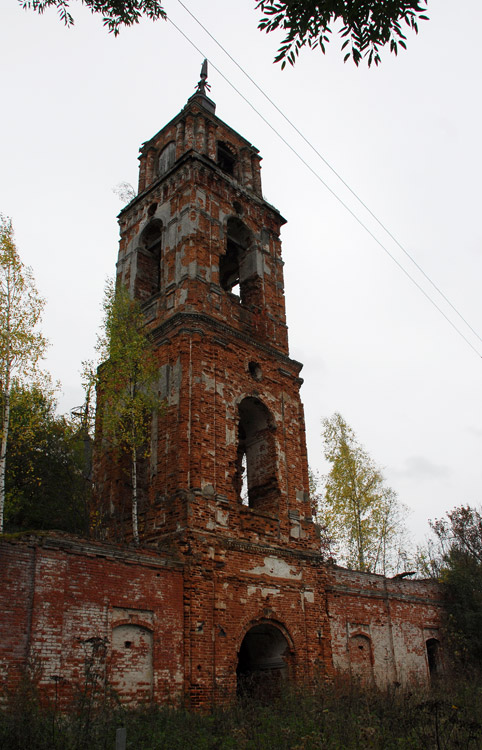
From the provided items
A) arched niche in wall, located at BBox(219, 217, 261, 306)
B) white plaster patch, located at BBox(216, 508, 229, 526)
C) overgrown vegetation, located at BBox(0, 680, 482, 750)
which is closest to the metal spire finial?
arched niche in wall, located at BBox(219, 217, 261, 306)

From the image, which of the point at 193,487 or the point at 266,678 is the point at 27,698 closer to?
the point at 193,487

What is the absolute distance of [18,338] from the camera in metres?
13.0

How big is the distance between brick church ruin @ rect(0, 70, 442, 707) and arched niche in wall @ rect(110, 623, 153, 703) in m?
0.03

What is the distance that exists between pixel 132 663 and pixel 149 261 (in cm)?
1110

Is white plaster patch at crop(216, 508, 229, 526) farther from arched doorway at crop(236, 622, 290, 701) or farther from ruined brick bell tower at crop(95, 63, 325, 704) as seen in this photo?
arched doorway at crop(236, 622, 290, 701)

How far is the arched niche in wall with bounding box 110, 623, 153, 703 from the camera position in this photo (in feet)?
29.9

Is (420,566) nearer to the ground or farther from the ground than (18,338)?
nearer to the ground

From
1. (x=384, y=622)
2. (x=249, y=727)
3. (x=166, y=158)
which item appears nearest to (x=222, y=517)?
(x=249, y=727)

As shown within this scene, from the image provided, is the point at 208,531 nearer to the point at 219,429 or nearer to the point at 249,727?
the point at 219,429

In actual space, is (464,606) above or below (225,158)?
below

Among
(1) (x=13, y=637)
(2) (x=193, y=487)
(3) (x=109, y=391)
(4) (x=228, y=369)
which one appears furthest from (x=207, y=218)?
(1) (x=13, y=637)

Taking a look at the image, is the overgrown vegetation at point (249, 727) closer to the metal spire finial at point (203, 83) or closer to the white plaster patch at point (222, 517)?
the white plaster patch at point (222, 517)

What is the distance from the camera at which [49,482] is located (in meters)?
19.3

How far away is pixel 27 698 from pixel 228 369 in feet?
26.2
